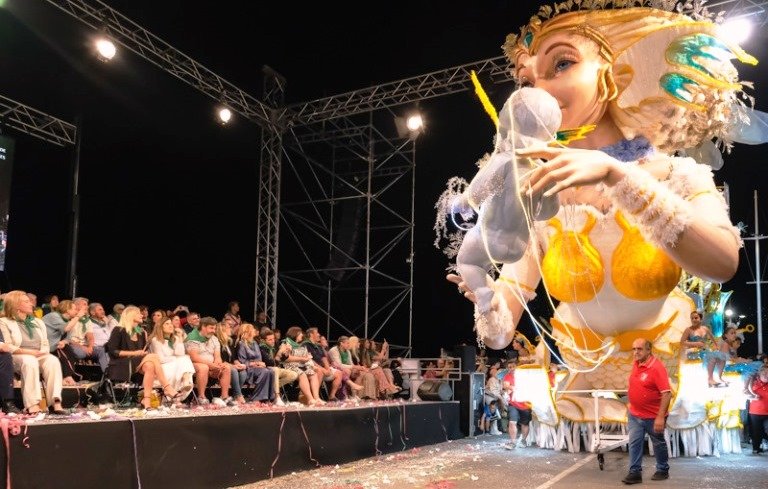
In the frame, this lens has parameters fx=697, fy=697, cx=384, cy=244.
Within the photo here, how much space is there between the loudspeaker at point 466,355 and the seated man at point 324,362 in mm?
2273

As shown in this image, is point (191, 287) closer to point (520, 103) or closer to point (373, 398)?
point (373, 398)

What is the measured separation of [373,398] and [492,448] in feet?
8.31

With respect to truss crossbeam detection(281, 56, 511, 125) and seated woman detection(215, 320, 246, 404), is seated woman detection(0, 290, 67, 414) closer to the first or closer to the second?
seated woman detection(215, 320, 246, 404)

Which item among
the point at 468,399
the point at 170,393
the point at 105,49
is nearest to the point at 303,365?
the point at 170,393

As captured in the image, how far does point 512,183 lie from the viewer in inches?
83.2

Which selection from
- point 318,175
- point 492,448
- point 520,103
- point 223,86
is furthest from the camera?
point 318,175

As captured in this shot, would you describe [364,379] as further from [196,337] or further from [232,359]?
[196,337]

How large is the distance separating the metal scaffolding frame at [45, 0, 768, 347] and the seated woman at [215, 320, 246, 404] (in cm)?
324

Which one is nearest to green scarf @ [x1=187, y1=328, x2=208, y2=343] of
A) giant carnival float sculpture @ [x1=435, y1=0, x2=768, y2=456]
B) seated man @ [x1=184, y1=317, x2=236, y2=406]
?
seated man @ [x1=184, y1=317, x2=236, y2=406]

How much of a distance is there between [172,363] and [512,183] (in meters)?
5.99

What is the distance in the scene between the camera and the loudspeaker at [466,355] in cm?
1135

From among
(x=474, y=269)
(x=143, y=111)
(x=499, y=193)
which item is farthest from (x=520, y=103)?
(x=143, y=111)

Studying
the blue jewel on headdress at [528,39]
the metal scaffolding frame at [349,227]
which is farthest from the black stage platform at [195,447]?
the metal scaffolding frame at [349,227]

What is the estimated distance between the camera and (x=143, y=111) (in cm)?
1098
